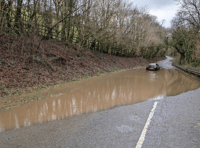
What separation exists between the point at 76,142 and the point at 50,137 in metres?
0.88

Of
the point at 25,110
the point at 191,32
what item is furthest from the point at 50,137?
the point at 191,32

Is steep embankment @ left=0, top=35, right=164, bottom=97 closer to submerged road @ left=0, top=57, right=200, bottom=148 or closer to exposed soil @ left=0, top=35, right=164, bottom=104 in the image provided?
exposed soil @ left=0, top=35, right=164, bottom=104

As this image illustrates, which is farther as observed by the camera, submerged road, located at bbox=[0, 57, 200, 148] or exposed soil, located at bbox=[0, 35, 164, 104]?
exposed soil, located at bbox=[0, 35, 164, 104]

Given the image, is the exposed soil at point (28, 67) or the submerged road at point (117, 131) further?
the exposed soil at point (28, 67)

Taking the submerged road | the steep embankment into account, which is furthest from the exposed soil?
the submerged road

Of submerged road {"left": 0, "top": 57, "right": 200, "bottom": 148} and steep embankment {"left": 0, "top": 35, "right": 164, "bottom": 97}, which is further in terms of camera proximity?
steep embankment {"left": 0, "top": 35, "right": 164, "bottom": 97}

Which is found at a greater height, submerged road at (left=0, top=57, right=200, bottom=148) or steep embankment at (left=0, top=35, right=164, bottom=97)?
steep embankment at (left=0, top=35, right=164, bottom=97)

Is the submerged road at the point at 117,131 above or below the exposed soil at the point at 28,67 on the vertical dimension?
below

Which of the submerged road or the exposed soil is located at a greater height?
the exposed soil

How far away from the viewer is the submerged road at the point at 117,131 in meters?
4.07

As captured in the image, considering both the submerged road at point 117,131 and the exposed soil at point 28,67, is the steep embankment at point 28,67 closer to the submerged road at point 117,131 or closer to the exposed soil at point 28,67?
the exposed soil at point 28,67

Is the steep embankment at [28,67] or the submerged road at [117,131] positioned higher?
the steep embankment at [28,67]

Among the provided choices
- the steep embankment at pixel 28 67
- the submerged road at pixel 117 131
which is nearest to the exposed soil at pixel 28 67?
the steep embankment at pixel 28 67

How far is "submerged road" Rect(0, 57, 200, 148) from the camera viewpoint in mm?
4074
